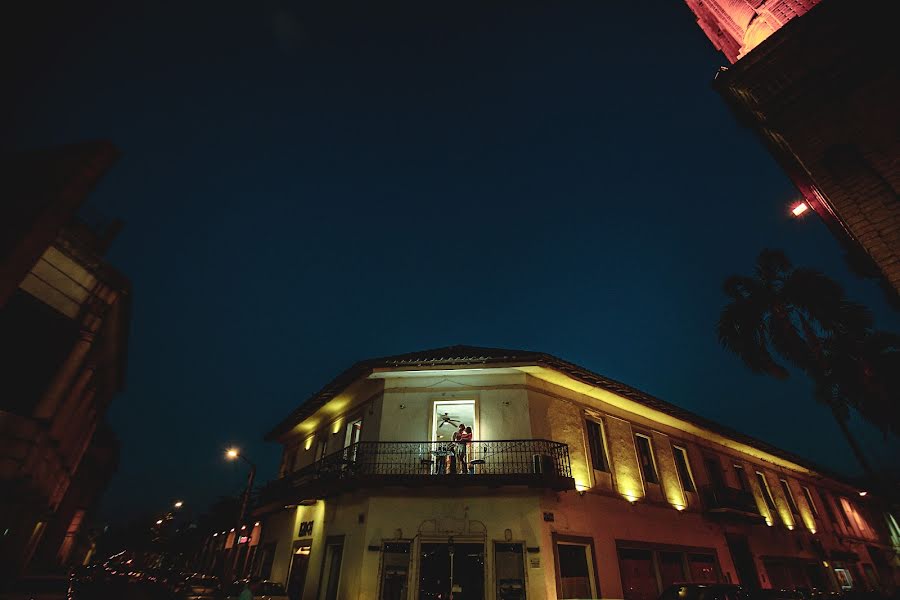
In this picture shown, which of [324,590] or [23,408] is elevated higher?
[23,408]

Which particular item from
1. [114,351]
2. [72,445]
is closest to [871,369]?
[114,351]

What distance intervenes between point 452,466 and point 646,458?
9.82m

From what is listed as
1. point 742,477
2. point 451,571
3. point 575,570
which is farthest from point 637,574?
point 742,477

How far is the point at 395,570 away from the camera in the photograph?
1177 centimetres

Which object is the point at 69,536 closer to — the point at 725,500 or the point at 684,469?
the point at 684,469

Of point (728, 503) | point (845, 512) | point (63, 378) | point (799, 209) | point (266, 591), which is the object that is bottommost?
point (266, 591)

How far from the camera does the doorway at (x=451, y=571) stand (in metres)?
11.3

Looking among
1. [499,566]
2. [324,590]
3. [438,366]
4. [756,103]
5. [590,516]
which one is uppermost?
[756,103]

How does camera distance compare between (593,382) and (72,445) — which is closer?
(593,382)

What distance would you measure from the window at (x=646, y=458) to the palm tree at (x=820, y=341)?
5598 mm

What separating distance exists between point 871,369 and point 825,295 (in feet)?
9.26

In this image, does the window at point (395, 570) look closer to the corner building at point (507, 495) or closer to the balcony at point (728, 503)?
the corner building at point (507, 495)

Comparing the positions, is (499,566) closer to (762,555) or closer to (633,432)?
(633,432)

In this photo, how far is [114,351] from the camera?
21.4m
